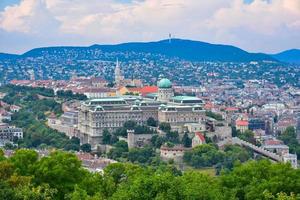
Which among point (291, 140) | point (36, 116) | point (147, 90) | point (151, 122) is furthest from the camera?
point (147, 90)

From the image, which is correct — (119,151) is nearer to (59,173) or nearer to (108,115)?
(108,115)

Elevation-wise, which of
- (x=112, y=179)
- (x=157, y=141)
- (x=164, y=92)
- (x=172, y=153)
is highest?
(x=112, y=179)

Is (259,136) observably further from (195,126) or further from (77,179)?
(77,179)

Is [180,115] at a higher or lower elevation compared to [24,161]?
lower

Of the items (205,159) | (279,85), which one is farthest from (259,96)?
(205,159)

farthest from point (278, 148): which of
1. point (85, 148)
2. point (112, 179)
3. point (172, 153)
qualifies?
point (112, 179)

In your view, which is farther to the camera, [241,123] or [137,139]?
[241,123]

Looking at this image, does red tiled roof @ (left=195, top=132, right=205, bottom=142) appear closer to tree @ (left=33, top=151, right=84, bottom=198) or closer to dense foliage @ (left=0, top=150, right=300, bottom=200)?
dense foliage @ (left=0, top=150, right=300, bottom=200)

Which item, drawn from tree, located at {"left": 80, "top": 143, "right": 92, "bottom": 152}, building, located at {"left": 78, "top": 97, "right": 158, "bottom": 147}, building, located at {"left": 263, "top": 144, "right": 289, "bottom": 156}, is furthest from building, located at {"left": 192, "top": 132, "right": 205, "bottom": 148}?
tree, located at {"left": 80, "top": 143, "right": 92, "bottom": 152}

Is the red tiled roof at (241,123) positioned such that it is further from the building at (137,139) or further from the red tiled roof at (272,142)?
the building at (137,139)
